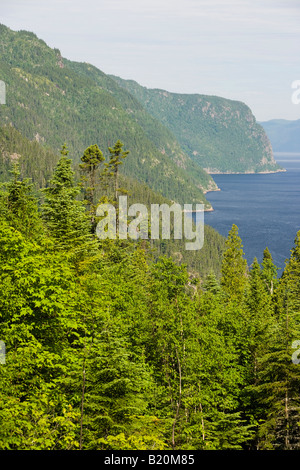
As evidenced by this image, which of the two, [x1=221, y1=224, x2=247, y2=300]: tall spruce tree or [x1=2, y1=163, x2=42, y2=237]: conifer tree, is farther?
[x1=221, y1=224, x2=247, y2=300]: tall spruce tree

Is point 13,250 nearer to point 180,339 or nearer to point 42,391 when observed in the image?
point 42,391

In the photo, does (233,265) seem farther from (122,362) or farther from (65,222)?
(122,362)

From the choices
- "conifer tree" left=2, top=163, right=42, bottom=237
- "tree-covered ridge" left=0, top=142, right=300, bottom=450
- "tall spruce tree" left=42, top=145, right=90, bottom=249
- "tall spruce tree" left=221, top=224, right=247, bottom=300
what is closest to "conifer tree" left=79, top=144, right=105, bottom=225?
"conifer tree" left=2, top=163, right=42, bottom=237

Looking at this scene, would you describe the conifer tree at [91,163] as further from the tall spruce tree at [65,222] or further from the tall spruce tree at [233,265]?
the tall spruce tree at [233,265]

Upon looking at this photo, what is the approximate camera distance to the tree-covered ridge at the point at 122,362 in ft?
48.8

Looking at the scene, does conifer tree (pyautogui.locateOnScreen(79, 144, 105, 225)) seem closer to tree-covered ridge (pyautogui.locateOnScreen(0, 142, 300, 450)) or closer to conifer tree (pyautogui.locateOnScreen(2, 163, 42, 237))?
conifer tree (pyautogui.locateOnScreen(2, 163, 42, 237))

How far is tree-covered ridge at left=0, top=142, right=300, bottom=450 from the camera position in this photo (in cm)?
1488

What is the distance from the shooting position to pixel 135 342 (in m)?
23.7

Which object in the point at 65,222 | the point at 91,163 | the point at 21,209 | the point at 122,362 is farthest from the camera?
the point at 91,163

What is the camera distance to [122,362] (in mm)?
17016

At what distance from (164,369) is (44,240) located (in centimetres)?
947

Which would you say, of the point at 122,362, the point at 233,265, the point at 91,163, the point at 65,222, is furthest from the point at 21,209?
the point at 233,265
